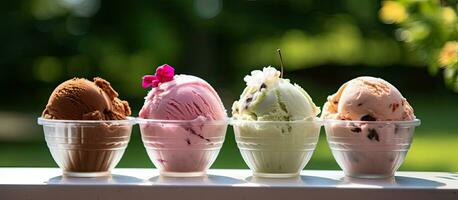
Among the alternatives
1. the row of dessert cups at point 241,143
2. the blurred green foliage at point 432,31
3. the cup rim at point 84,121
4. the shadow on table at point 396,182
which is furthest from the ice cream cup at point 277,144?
the blurred green foliage at point 432,31

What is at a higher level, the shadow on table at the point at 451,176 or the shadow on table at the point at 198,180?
the shadow on table at the point at 451,176

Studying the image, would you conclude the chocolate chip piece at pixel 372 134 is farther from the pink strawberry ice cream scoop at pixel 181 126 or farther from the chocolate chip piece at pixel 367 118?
the pink strawberry ice cream scoop at pixel 181 126

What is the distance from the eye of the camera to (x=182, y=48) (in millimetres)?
7641

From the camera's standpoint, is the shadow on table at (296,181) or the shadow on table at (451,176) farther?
the shadow on table at (451,176)

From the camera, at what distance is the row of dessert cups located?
1444 mm

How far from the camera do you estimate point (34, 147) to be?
21.5 feet

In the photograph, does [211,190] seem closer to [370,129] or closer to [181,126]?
[181,126]

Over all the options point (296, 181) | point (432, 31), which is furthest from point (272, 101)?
point (432, 31)

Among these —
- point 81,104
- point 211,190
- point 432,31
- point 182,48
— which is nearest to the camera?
point 211,190

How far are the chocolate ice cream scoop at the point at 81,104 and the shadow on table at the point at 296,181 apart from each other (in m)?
0.30

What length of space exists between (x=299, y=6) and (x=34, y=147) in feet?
9.73

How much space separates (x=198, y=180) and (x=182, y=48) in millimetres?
6249

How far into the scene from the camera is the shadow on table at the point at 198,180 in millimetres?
1405

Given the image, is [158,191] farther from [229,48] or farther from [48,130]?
[229,48]
